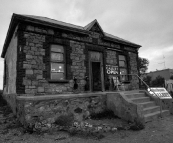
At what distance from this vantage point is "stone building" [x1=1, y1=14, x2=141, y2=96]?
6422 millimetres

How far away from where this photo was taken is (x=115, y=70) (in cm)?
964

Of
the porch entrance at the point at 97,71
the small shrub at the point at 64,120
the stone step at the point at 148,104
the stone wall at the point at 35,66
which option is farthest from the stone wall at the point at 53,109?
the porch entrance at the point at 97,71

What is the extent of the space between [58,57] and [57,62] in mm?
306

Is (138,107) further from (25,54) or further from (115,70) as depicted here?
(25,54)

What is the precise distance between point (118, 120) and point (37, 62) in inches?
179

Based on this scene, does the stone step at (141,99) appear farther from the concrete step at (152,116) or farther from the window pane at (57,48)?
the window pane at (57,48)

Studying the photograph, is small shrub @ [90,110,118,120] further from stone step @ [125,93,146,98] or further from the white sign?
the white sign

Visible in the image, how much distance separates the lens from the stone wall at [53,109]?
4.72 metres

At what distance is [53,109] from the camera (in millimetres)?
5098

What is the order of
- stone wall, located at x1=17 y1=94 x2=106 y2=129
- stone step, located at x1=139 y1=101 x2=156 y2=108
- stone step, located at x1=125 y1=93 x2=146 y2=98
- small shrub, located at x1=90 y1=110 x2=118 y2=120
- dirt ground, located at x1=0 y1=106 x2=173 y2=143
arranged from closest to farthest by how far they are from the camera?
dirt ground, located at x1=0 y1=106 x2=173 y2=143
stone wall, located at x1=17 y1=94 x2=106 y2=129
small shrub, located at x1=90 y1=110 x2=118 y2=120
stone step, located at x1=139 y1=101 x2=156 y2=108
stone step, located at x1=125 y1=93 x2=146 y2=98

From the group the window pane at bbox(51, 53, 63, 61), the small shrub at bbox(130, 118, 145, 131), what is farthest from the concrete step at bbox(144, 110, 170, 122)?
the window pane at bbox(51, 53, 63, 61)

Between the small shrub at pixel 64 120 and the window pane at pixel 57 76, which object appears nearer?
the small shrub at pixel 64 120

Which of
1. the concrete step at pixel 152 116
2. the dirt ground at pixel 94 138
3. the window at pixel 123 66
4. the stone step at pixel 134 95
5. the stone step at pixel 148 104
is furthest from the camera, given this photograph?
the window at pixel 123 66

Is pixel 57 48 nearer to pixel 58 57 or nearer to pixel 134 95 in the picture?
pixel 58 57
